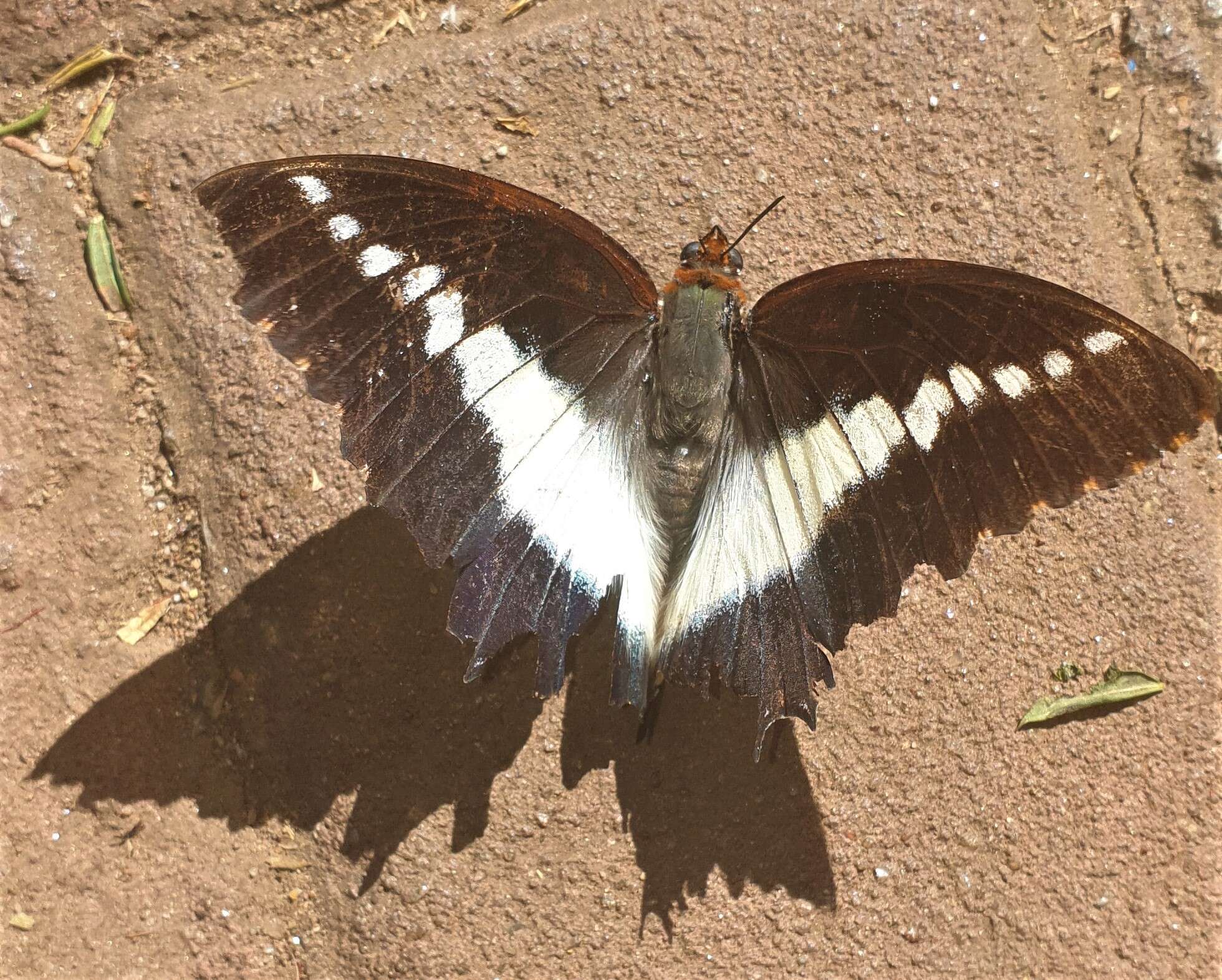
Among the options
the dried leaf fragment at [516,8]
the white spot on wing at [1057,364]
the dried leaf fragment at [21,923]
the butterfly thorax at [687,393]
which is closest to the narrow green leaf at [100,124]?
the dried leaf fragment at [516,8]

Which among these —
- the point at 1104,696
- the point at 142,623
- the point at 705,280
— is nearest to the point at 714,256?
the point at 705,280

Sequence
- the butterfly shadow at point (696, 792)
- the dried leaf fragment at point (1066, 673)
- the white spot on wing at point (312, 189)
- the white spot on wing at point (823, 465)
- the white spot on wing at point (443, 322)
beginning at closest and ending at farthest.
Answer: the white spot on wing at point (312, 189), the white spot on wing at point (443, 322), the white spot on wing at point (823, 465), the butterfly shadow at point (696, 792), the dried leaf fragment at point (1066, 673)

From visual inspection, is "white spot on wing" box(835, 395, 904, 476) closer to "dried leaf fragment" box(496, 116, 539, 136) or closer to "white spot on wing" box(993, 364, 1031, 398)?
"white spot on wing" box(993, 364, 1031, 398)

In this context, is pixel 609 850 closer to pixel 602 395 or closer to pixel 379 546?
pixel 379 546

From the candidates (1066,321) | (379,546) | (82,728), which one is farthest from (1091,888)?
(82,728)

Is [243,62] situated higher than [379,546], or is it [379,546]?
[243,62]

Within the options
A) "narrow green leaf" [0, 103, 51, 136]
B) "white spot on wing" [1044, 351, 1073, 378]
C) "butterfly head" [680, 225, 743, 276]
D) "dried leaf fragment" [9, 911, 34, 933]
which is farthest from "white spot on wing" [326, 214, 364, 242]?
"dried leaf fragment" [9, 911, 34, 933]

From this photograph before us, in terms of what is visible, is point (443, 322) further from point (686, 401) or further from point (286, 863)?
point (286, 863)

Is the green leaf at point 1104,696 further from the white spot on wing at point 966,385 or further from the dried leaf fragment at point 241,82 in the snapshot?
the dried leaf fragment at point 241,82
